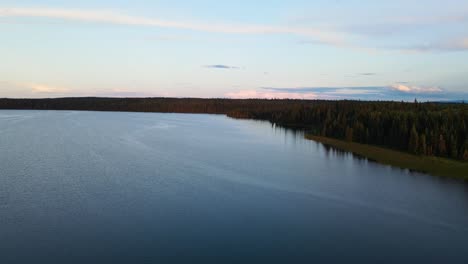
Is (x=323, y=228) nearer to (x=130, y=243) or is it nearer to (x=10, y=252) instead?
(x=130, y=243)

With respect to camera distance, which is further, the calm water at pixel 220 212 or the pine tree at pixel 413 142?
the pine tree at pixel 413 142

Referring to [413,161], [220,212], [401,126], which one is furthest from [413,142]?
[220,212]

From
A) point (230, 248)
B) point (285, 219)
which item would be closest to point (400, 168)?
point (285, 219)

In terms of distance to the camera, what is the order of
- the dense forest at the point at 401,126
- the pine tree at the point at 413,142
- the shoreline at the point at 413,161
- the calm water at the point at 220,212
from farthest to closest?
1. the pine tree at the point at 413,142
2. the dense forest at the point at 401,126
3. the shoreline at the point at 413,161
4. the calm water at the point at 220,212

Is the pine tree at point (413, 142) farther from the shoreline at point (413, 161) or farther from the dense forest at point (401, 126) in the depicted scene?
the shoreline at point (413, 161)

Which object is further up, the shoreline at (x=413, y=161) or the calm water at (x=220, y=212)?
the shoreline at (x=413, y=161)

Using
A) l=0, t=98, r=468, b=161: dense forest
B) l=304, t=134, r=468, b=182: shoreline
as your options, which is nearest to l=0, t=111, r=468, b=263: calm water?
l=304, t=134, r=468, b=182: shoreline

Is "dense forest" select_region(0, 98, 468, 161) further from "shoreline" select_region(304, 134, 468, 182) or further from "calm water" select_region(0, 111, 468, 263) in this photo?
"calm water" select_region(0, 111, 468, 263)

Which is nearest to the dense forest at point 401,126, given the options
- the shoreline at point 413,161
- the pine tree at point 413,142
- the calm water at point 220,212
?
the pine tree at point 413,142
